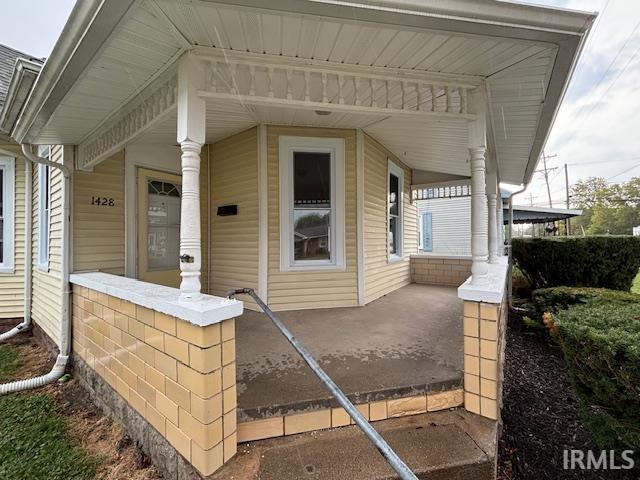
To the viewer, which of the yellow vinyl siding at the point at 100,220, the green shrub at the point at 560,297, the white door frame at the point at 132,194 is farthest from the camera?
the green shrub at the point at 560,297

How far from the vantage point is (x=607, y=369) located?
5.92ft

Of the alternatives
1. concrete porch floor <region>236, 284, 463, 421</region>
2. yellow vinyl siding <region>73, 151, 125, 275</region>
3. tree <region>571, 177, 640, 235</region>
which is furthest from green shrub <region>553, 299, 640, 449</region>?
tree <region>571, 177, 640, 235</region>

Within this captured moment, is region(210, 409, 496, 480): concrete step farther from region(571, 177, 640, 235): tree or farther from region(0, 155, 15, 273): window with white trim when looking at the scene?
region(571, 177, 640, 235): tree

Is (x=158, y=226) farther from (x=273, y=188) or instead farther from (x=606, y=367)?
(x=606, y=367)

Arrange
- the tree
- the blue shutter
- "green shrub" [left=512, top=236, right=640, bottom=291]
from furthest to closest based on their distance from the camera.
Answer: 1. the tree
2. the blue shutter
3. "green shrub" [left=512, top=236, right=640, bottom=291]

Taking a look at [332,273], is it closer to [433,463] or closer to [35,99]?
[433,463]

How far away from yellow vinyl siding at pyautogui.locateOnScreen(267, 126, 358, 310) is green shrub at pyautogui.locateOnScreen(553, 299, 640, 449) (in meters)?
2.57

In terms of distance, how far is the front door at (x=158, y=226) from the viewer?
419 cm

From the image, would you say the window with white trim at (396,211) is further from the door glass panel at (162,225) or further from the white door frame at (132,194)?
the white door frame at (132,194)

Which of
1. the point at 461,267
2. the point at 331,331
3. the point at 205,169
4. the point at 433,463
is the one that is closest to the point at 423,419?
the point at 433,463

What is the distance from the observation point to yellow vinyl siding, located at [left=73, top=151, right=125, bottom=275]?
3.64 m

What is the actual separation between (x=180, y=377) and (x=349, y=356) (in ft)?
4.48

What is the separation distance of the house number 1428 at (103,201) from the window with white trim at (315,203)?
222cm

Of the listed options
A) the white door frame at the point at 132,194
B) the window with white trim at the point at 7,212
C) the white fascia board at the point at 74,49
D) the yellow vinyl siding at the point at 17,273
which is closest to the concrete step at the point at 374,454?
the white fascia board at the point at 74,49
